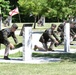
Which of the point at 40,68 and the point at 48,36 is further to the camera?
the point at 48,36

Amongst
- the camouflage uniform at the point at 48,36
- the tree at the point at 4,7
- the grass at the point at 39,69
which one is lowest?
the grass at the point at 39,69

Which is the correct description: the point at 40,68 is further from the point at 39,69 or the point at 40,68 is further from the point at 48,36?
the point at 48,36

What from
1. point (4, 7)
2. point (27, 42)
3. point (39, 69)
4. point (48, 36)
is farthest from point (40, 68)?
point (4, 7)

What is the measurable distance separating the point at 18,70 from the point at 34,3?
4133 cm

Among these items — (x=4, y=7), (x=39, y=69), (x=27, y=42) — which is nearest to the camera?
(x=39, y=69)

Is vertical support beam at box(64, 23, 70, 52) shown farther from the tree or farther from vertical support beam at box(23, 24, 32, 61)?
the tree

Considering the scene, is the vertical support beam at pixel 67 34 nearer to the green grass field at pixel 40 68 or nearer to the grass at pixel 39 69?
the green grass field at pixel 40 68

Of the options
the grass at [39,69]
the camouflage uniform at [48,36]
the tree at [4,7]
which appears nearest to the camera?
the grass at [39,69]

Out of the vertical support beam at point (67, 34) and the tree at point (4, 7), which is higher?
the tree at point (4, 7)

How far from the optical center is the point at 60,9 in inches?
1784

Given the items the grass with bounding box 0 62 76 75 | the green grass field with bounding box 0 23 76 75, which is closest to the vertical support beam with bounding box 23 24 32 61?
the green grass field with bounding box 0 23 76 75

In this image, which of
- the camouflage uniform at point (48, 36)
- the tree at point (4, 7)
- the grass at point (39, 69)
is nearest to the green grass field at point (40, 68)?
the grass at point (39, 69)

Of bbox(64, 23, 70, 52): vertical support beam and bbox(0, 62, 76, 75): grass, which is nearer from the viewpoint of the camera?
bbox(0, 62, 76, 75): grass

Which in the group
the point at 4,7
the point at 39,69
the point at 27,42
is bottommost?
the point at 39,69
